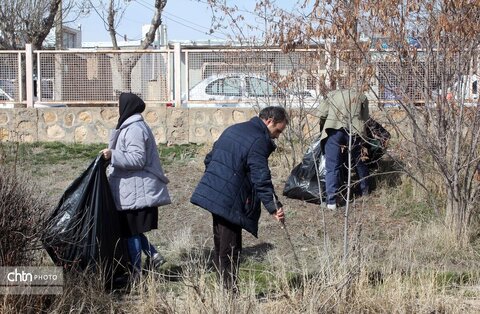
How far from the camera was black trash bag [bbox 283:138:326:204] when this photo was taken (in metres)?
8.56

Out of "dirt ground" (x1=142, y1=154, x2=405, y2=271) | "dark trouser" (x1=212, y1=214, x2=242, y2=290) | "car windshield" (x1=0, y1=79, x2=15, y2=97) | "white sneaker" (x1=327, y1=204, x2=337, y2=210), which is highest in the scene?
"car windshield" (x1=0, y1=79, x2=15, y2=97)

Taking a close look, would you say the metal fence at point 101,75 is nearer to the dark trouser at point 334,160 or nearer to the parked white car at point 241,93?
the parked white car at point 241,93

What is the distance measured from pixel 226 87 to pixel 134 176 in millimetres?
6383

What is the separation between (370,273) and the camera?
525 cm

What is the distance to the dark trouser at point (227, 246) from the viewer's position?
17.3 ft

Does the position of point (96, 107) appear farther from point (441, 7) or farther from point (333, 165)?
point (441, 7)

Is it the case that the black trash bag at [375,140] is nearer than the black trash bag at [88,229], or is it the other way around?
the black trash bag at [88,229]

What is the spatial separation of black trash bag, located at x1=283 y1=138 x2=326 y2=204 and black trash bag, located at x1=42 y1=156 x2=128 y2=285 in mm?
3378

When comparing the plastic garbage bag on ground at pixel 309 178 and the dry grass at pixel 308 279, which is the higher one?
the plastic garbage bag on ground at pixel 309 178

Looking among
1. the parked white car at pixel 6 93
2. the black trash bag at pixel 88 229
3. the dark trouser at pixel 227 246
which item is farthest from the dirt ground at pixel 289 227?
the parked white car at pixel 6 93

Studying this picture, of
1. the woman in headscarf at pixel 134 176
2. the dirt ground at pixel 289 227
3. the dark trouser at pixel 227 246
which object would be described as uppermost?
the woman in headscarf at pixel 134 176

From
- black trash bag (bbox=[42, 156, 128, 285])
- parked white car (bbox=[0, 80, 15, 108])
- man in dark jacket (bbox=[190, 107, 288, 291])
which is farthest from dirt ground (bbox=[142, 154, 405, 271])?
parked white car (bbox=[0, 80, 15, 108])

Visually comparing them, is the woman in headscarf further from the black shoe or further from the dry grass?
the dry grass

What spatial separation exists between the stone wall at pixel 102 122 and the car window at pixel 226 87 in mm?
305
